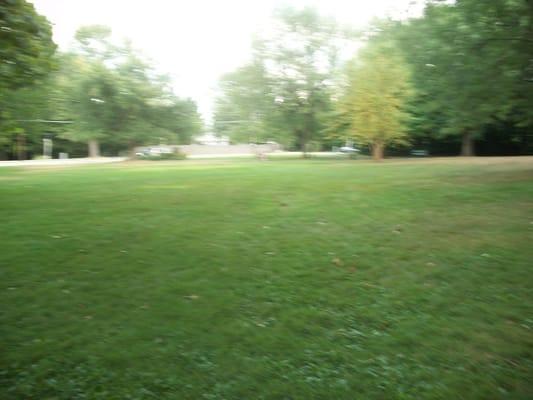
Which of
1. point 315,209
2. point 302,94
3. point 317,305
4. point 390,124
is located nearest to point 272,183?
point 315,209

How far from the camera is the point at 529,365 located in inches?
151

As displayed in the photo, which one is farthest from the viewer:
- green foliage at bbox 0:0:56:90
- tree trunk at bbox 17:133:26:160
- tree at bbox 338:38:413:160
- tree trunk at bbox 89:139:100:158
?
tree trunk at bbox 89:139:100:158

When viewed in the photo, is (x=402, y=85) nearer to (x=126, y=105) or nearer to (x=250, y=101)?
(x=250, y=101)

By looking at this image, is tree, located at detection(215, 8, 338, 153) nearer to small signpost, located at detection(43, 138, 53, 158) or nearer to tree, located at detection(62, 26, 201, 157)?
tree, located at detection(62, 26, 201, 157)

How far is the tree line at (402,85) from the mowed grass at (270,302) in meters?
5.53

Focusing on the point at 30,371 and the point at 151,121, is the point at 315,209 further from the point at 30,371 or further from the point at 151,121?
the point at 151,121

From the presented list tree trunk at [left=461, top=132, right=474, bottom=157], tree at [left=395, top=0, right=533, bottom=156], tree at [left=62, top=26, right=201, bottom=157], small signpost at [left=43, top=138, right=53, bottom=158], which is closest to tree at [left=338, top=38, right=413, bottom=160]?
tree trunk at [left=461, top=132, right=474, bottom=157]

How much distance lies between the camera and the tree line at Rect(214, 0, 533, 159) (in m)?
13.0

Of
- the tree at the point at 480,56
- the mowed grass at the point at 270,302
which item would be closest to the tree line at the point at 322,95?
the tree at the point at 480,56

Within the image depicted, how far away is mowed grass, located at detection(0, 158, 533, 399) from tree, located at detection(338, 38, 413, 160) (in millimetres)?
18132

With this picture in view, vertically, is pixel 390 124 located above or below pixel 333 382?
above

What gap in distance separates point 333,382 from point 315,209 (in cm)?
582

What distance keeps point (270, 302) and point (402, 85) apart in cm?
2399

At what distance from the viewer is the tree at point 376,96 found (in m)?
26.5
